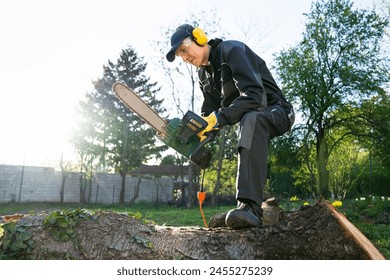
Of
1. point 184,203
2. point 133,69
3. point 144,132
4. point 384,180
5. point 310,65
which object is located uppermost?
point 133,69

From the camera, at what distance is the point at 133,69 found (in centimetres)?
2617

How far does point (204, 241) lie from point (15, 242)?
101 centimetres

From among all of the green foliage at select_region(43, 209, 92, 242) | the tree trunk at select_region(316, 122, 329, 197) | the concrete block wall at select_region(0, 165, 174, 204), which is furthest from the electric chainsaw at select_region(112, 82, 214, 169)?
the concrete block wall at select_region(0, 165, 174, 204)

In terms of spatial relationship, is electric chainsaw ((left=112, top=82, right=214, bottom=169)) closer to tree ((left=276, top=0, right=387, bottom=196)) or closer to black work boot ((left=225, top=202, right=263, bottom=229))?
black work boot ((left=225, top=202, right=263, bottom=229))

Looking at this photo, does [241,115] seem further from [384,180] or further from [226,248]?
[384,180]

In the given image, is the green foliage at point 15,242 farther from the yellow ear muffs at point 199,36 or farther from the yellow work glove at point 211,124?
the yellow ear muffs at point 199,36

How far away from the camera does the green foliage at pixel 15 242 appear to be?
1971 mm

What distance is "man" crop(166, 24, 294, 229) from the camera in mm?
2160

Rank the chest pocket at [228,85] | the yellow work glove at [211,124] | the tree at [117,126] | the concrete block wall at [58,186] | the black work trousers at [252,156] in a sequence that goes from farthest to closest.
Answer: the tree at [117,126]
the concrete block wall at [58,186]
the chest pocket at [228,85]
the yellow work glove at [211,124]
the black work trousers at [252,156]

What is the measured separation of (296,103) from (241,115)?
1732 cm

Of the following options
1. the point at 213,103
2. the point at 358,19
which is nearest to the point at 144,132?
the point at 358,19

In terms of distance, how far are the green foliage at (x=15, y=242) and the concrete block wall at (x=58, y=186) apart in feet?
58.5

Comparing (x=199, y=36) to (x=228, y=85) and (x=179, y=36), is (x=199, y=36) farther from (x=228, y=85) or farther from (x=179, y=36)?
(x=228, y=85)

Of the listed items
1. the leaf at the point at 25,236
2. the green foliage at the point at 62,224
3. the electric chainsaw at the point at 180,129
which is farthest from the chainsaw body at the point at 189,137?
the leaf at the point at 25,236
